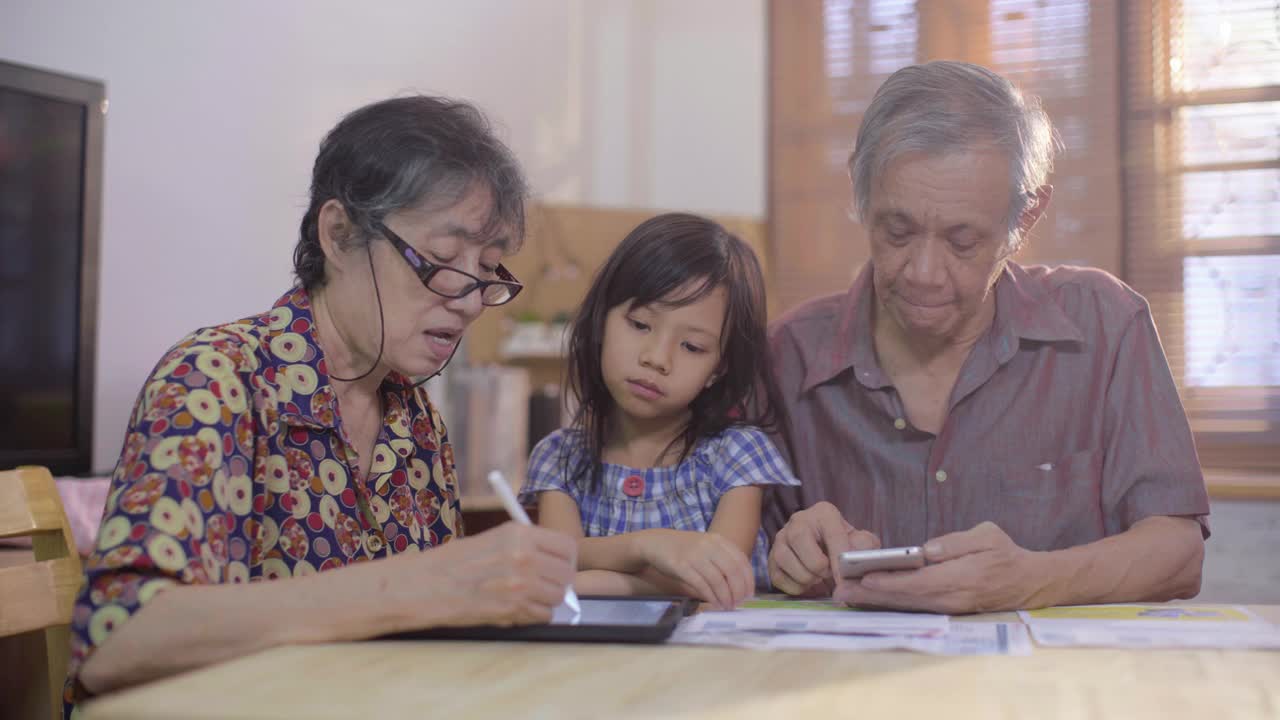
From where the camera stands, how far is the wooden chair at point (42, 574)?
1.23 metres

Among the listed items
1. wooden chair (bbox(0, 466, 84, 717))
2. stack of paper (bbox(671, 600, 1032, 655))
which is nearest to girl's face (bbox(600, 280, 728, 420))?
stack of paper (bbox(671, 600, 1032, 655))

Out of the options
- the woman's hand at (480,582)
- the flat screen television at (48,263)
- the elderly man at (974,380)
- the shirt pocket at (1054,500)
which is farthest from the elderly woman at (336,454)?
the flat screen television at (48,263)

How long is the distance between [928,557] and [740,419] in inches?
20.5

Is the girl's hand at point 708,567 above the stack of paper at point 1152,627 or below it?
above

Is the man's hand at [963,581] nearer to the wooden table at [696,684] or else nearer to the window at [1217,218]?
the wooden table at [696,684]

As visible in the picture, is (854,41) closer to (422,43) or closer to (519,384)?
(422,43)

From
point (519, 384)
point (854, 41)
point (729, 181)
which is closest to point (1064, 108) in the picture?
point (854, 41)

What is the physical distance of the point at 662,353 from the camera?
5.13 ft

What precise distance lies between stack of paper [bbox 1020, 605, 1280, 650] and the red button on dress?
62 centimetres

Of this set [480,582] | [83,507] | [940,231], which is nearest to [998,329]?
[940,231]

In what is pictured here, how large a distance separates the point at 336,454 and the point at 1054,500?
100 centimetres

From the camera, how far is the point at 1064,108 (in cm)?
410

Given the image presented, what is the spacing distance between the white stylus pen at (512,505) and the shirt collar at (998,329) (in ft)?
2.32

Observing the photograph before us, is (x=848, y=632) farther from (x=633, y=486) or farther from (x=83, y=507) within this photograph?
(x=83, y=507)
